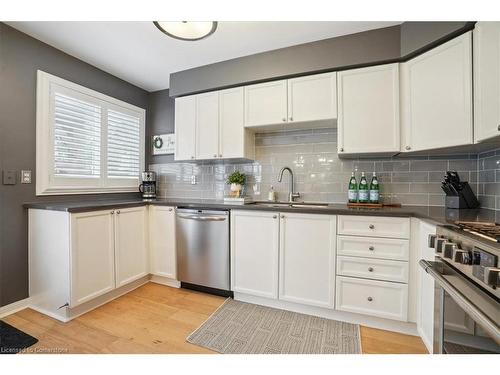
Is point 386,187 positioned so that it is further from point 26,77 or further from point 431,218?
point 26,77

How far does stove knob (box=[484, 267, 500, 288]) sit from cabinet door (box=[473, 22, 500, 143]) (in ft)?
3.02

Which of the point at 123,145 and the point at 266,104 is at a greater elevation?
the point at 266,104

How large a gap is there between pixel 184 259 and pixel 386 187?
211 cm

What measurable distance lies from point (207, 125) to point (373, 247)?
1.98 m

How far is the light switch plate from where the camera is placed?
1.88 m

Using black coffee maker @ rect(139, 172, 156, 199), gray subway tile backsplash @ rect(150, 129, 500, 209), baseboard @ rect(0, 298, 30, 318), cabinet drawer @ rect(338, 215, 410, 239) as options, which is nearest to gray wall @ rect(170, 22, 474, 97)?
gray subway tile backsplash @ rect(150, 129, 500, 209)

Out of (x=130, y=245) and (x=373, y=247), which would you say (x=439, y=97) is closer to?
(x=373, y=247)

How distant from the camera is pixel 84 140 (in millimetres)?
2473

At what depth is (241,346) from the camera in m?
1.58

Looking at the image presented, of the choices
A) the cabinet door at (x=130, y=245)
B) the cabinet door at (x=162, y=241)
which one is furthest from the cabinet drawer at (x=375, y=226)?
the cabinet door at (x=130, y=245)

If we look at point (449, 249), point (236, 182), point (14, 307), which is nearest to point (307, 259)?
point (449, 249)

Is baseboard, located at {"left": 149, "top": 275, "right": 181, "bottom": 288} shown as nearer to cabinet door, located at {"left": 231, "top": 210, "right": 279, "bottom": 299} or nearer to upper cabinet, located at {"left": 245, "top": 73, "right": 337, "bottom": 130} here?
cabinet door, located at {"left": 231, "top": 210, "right": 279, "bottom": 299}

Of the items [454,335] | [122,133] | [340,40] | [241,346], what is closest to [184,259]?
[241,346]

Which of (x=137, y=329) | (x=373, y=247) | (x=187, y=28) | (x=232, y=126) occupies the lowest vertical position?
(x=137, y=329)
